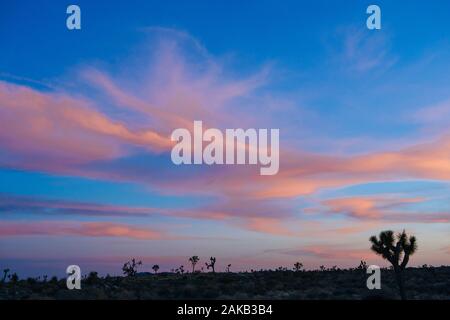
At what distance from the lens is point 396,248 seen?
30.0 meters

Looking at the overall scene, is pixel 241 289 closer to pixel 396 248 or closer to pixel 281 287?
pixel 281 287

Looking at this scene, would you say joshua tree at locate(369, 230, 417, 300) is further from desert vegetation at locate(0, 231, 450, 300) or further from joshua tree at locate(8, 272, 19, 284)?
joshua tree at locate(8, 272, 19, 284)

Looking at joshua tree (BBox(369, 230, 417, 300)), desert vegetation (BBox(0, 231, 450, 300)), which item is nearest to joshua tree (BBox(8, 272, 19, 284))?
desert vegetation (BBox(0, 231, 450, 300))

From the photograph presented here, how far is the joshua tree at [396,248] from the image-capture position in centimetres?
2975

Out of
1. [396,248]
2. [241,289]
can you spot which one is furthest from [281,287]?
[396,248]

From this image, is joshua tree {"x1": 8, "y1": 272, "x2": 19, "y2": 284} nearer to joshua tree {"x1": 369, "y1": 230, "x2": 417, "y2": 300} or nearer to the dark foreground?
the dark foreground

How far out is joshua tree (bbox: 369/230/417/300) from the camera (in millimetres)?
29748

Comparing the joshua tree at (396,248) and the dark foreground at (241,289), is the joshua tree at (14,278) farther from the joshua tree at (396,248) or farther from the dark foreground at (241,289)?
the joshua tree at (396,248)

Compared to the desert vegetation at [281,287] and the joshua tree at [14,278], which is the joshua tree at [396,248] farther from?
the joshua tree at [14,278]

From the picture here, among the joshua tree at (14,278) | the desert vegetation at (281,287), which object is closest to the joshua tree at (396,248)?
the desert vegetation at (281,287)

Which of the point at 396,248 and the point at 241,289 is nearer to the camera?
the point at 396,248
